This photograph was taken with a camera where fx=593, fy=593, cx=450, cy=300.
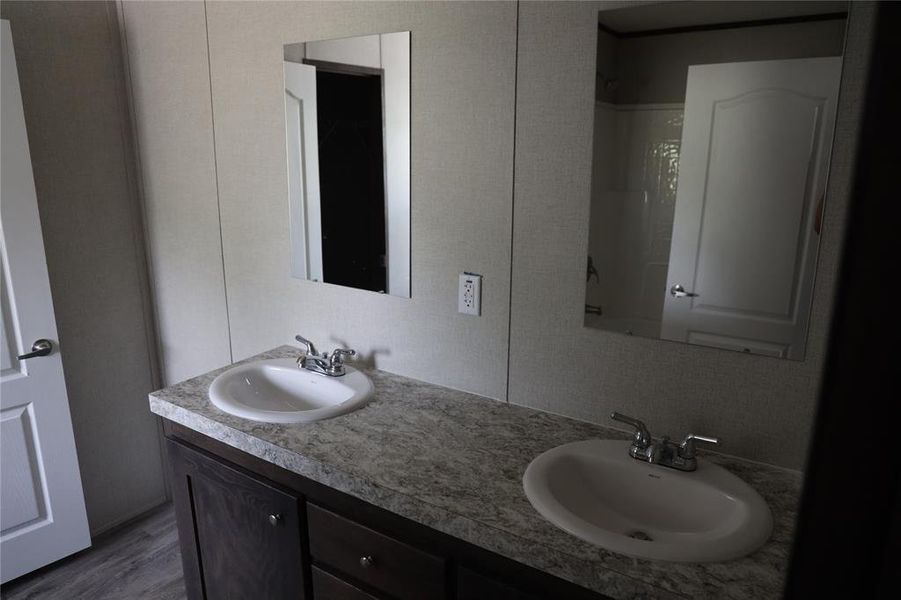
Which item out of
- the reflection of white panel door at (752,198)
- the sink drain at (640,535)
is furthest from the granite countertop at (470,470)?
the reflection of white panel door at (752,198)

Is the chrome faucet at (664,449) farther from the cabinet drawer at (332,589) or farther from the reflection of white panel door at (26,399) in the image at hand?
the reflection of white panel door at (26,399)

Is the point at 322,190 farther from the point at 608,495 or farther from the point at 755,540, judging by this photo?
the point at 755,540

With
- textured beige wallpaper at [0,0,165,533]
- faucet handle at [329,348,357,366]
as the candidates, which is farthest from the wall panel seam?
faucet handle at [329,348,357,366]

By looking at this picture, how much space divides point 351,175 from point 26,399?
4.91ft

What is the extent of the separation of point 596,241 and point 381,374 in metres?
0.86

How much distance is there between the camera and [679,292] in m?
1.43

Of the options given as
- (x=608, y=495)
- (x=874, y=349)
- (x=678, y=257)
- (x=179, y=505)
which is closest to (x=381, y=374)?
(x=179, y=505)

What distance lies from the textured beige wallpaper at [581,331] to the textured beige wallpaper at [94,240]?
183 cm

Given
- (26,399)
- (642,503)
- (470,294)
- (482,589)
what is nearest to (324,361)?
(470,294)

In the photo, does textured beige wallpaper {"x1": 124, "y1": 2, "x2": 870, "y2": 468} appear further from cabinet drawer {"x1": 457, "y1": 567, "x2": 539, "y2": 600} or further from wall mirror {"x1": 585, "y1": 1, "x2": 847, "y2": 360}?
cabinet drawer {"x1": 457, "y1": 567, "x2": 539, "y2": 600}

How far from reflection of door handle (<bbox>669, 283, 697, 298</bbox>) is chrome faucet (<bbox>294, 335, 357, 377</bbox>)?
1006 mm

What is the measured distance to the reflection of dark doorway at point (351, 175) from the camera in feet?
6.04

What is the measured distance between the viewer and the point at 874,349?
33 centimetres

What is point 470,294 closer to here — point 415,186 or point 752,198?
point 415,186
